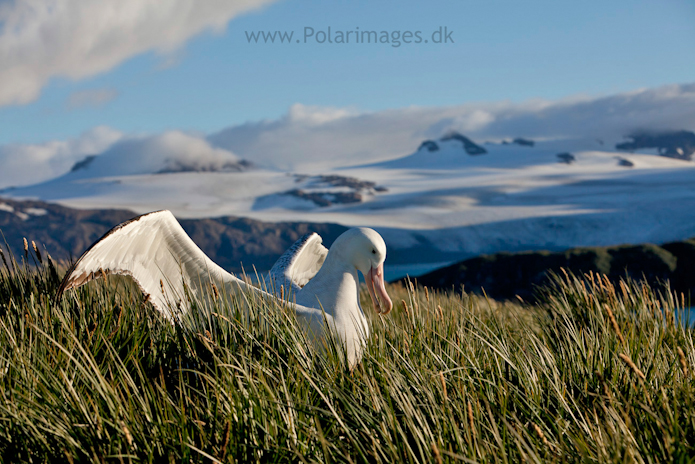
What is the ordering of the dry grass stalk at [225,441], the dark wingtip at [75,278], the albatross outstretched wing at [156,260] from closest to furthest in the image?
the dry grass stalk at [225,441] → the dark wingtip at [75,278] → the albatross outstretched wing at [156,260]

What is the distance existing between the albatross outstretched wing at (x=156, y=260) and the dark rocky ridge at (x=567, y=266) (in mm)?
8986

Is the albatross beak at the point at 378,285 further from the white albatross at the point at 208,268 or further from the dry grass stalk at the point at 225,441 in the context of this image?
the dry grass stalk at the point at 225,441

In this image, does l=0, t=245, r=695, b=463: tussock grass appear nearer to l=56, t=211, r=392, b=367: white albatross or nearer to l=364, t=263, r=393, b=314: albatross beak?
l=56, t=211, r=392, b=367: white albatross

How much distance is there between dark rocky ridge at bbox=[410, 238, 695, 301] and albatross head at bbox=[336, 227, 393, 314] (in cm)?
850

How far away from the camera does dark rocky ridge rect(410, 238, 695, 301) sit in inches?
628

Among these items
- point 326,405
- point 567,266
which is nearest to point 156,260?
point 326,405

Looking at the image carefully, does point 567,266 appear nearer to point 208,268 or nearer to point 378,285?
point 378,285

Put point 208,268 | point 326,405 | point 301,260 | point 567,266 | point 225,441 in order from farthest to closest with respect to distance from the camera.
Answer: point 567,266 < point 301,260 < point 208,268 < point 326,405 < point 225,441

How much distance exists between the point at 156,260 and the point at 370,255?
5.32ft

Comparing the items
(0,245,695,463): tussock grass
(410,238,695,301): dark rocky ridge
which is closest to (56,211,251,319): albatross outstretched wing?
(0,245,695,463): tussock grass

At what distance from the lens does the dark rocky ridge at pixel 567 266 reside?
628 inches

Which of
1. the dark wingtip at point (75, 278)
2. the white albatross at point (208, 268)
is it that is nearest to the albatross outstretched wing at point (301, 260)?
the white albatross at point (208, 268)

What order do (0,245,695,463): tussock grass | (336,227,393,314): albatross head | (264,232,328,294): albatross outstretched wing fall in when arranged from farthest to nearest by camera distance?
1. (264,232,328,294): albatross outstretched wing
2. (336,227,393,314): albatross head
3. (0,245,695,463): tussock grass

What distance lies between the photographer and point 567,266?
15.7 m
